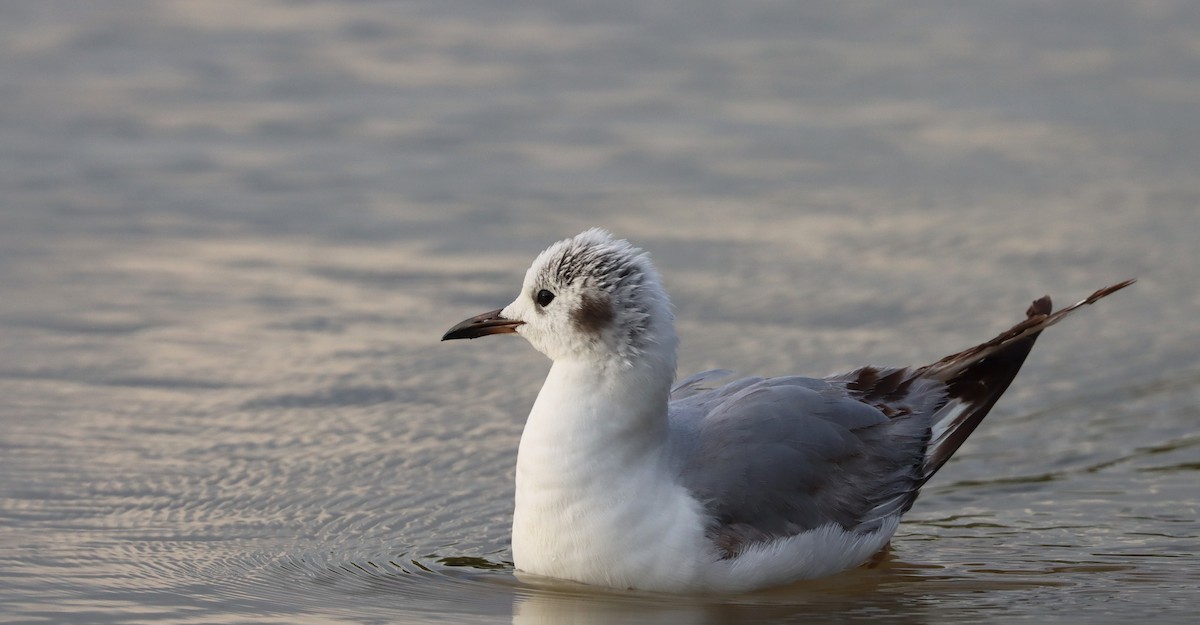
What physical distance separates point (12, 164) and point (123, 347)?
8.87ft

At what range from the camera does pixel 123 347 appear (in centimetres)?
895

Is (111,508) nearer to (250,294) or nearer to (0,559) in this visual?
(0,559)

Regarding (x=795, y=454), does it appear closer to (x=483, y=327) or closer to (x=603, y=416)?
(x=603, y=416)

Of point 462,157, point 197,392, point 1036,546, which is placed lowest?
point 1036,546

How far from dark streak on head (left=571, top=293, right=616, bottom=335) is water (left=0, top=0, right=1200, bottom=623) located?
35.8 inches

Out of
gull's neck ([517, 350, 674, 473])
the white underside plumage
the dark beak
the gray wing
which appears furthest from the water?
the dark beak

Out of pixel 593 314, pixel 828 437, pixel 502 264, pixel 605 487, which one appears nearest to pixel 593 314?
pixel 593 314

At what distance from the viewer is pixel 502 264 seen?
1004 cm

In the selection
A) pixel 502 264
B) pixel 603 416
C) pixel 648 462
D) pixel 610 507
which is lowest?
pixel 610 507

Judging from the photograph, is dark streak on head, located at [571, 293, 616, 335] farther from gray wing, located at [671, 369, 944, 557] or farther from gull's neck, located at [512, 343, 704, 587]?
gray wing, located at [671, 369, 944, 557]

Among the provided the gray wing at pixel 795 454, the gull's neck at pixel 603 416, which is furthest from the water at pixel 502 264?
the gull's neck at pixel 603 416

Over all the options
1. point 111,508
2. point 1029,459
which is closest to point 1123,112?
point 1029,459

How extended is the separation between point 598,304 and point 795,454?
0.93 meters

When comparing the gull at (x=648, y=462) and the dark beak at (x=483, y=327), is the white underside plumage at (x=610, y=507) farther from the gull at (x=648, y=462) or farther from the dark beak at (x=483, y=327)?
the dark beak at (x=483, y=327)
